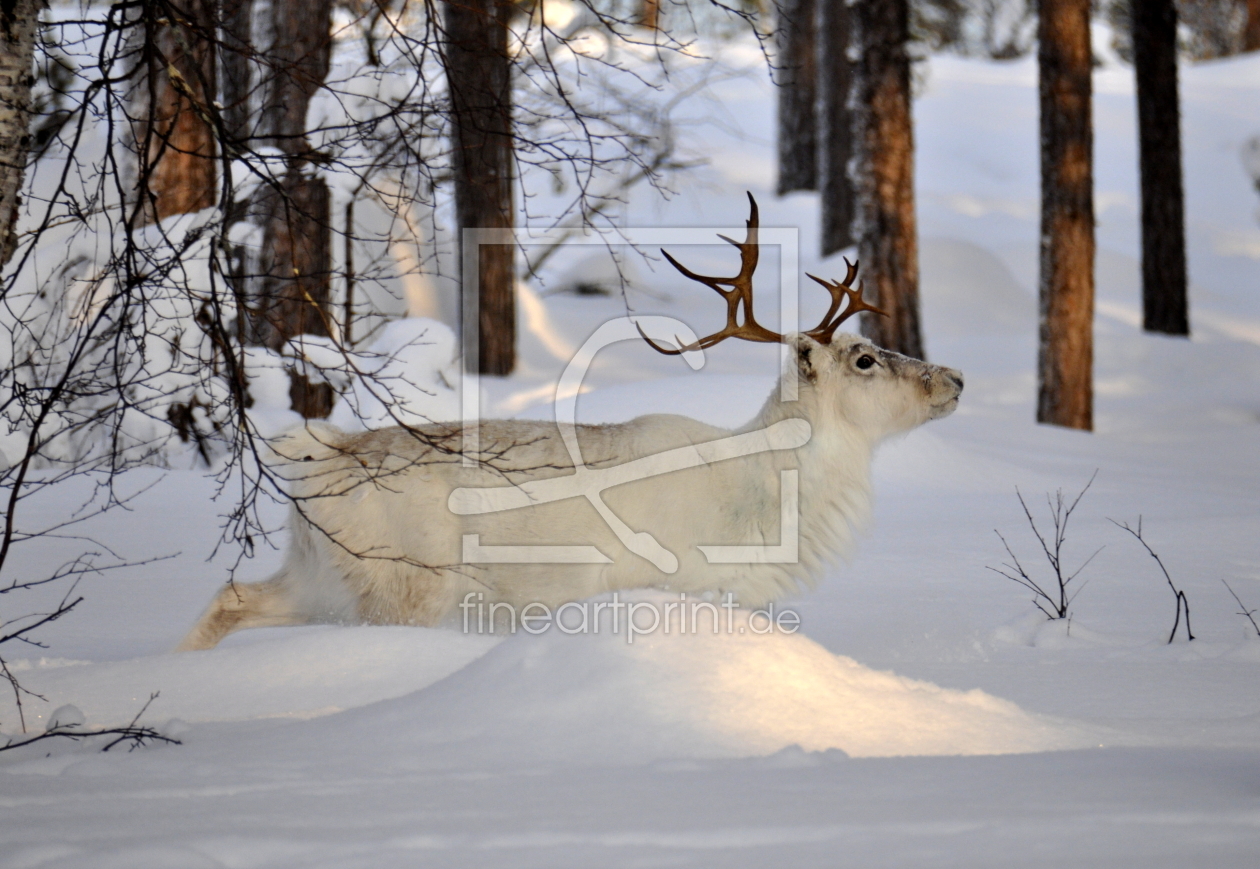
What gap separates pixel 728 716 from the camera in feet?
10.5

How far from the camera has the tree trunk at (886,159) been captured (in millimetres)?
11711

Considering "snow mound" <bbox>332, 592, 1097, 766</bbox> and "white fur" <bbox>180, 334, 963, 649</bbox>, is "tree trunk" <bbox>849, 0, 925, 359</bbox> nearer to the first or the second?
"white fur" <bbox>180, 334, 963, 649</bbox>

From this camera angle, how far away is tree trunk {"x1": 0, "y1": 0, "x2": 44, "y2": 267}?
12.1 feet

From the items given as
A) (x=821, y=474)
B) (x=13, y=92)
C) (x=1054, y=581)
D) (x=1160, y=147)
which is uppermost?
(x=1160, y=147)

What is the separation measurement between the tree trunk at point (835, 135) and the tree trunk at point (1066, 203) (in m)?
7.20

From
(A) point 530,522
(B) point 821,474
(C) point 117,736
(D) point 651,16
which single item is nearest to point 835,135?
(D) point 651,16

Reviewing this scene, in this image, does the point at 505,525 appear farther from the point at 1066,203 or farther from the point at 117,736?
the point at 1066,203

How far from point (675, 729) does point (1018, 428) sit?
→ 8.26 meters

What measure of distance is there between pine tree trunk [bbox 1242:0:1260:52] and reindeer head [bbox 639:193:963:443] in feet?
100

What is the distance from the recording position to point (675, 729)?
3137 millimetres

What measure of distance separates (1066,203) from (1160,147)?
5.09 metres

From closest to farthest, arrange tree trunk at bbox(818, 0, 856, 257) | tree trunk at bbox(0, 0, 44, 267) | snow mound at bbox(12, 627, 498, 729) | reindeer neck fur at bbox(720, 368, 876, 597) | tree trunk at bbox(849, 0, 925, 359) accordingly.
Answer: tree trunk at bbox(0, 0, 44, 267)
snow mound at bbox(12, 627, 498, 729)
reindeer neck fur at bbox(720, 368, 876, 597)
tree trunk at bbox(849, 0, 925, 359)
tree trunk at bbox(818, 0, 856, 257)

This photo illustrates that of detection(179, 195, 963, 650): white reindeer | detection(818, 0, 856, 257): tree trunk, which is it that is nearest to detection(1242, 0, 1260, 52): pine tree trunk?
detection(818, 0, 856, 257): tree trunk

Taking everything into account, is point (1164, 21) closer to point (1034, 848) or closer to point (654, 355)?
point (654, 355)
